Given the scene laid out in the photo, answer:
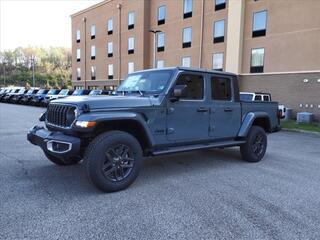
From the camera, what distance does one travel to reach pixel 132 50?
108ft

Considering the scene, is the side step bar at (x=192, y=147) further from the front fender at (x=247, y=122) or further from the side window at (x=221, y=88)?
the side window at (x=221, y=88)

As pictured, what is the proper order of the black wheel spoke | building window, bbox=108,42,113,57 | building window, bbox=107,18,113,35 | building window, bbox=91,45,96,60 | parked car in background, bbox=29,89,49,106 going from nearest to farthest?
the black wheel spoke < parked car in background, bbox=29,89,49,106 < building window, bbox=107,18,113,35 < building window, bbox=108,42,113,57 < building window, bbox=91,45,96,60

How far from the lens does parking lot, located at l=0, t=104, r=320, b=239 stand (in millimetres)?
3330

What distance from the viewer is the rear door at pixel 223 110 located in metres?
5.93

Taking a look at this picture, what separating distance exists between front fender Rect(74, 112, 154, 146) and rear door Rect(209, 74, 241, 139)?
1.64 meters

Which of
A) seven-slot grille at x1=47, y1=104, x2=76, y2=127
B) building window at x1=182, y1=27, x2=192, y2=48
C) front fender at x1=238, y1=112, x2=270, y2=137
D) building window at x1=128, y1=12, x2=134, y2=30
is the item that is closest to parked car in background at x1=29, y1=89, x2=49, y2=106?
building window at x1=128, y1=12, x2=134, y2=30

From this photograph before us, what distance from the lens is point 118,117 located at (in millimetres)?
4430

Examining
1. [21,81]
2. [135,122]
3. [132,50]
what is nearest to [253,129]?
[135,122]

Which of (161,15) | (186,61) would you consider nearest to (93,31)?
(161,15)

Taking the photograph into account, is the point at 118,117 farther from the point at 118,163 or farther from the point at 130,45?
the point at 130,45

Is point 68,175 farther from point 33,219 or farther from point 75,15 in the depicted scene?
point 75,15

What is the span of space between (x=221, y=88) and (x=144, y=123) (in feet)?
7.44

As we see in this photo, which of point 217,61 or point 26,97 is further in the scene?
point 26,97

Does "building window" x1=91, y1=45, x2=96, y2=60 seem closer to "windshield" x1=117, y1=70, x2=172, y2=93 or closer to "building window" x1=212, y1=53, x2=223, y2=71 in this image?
"building window" x1=212, y1=53, x2=223, y2=71
